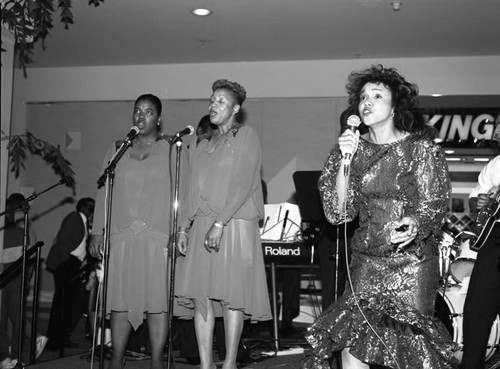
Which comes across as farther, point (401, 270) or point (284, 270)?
point (284, 270)

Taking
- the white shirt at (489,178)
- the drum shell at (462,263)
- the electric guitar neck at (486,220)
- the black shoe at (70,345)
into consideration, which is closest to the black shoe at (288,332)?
the black shoe at (70,345)

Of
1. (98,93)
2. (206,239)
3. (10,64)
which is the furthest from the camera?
(98,93)

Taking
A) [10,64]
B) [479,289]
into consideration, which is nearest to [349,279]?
[479,289]

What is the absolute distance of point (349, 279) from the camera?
3.43m

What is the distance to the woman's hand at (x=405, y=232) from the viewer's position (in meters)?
3.21

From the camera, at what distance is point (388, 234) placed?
3.35m

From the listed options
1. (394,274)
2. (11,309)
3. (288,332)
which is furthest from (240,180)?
(288,332)

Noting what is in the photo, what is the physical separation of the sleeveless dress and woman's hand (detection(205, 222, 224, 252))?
5cm

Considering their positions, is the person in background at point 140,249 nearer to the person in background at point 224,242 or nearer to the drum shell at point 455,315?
the person in background at point 224,242

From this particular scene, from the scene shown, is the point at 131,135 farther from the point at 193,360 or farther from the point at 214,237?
the point at 193,360

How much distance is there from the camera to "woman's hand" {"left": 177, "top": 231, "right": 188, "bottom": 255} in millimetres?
4406

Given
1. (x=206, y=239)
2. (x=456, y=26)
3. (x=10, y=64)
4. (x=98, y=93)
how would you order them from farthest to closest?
(x=98, y=93) → (x=456, y=26) → (x=10, y=64) → (x=206, y=239)

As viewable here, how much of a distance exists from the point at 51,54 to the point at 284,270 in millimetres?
4549

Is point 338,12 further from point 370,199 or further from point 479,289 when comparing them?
point 370,199
